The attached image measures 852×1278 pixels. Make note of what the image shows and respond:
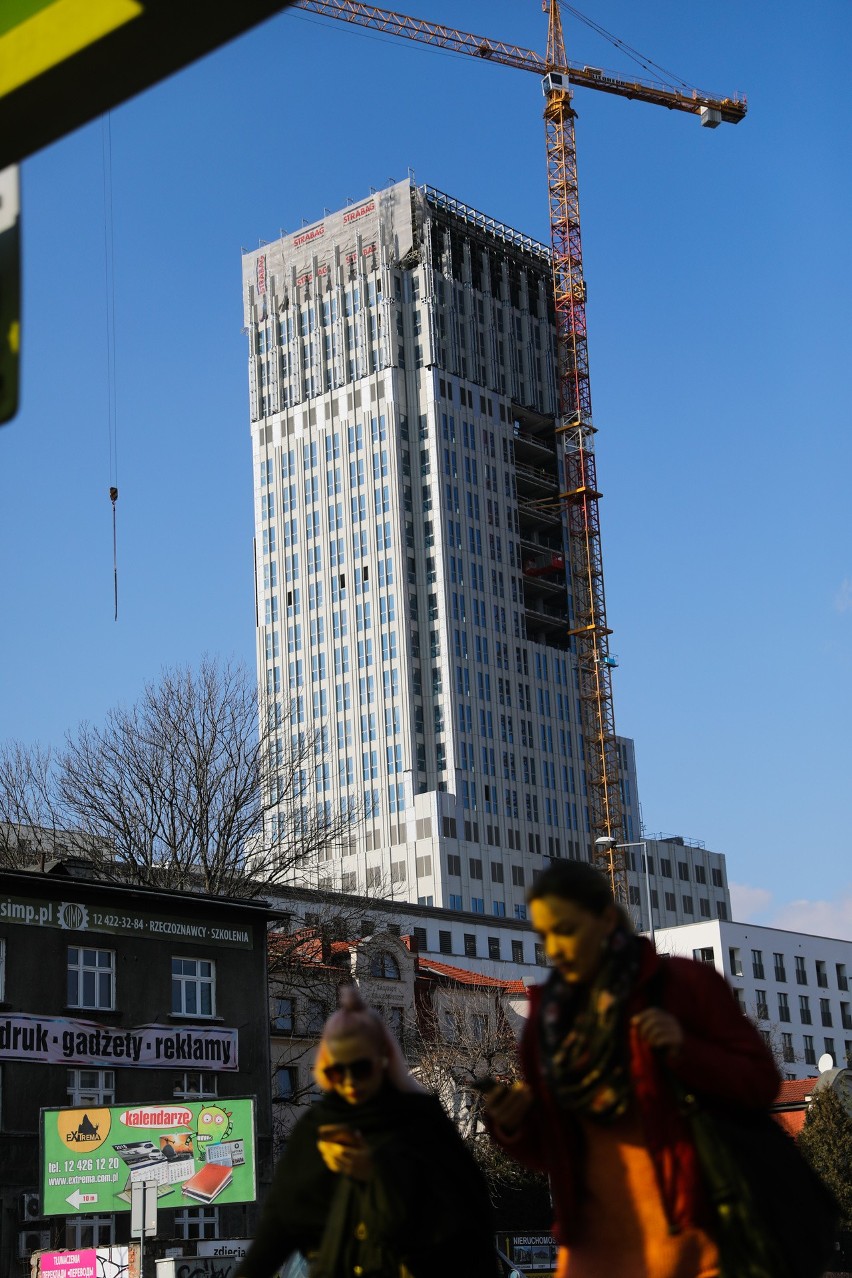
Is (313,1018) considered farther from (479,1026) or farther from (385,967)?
(385,967)

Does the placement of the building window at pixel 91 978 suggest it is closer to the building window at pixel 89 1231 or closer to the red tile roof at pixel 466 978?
the building window at pixel 89 1231

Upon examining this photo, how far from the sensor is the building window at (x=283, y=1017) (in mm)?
52031

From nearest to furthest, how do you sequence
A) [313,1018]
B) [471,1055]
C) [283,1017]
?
[471,1055] < [313,1018] < [283,1017]

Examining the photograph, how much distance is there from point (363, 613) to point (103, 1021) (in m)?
97.1

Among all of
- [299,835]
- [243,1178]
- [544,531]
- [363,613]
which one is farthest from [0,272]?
[544,531]

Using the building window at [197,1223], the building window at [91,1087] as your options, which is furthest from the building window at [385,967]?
the building window at [91,1087]

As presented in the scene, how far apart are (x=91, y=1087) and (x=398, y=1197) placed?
3446 centimetres

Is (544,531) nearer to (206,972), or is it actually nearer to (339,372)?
(339,372)

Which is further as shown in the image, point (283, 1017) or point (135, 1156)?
point (283, 1017)

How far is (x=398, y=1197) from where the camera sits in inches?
172

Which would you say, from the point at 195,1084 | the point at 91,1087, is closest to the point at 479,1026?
the point at 195,1084

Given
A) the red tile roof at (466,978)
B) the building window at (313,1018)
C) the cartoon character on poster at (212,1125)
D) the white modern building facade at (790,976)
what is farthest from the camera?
the white modern building facade at (790,976)

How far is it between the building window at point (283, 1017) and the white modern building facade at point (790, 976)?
4697 cm

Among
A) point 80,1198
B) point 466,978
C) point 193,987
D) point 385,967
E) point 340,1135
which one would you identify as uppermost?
point 466,978
